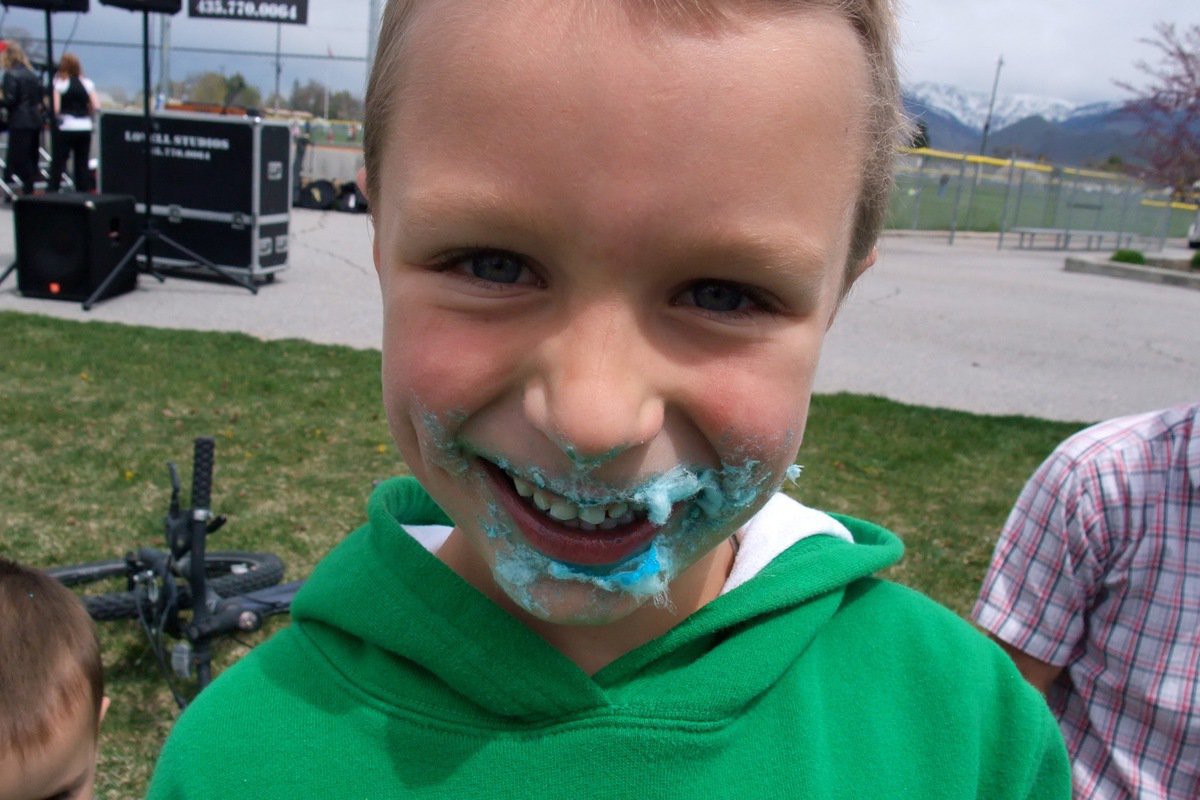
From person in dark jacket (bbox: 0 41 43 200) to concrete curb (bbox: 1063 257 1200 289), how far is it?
727 inches

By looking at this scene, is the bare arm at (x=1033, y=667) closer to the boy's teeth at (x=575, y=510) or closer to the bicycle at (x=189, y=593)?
the boy's teeth at (x=575, y=510)

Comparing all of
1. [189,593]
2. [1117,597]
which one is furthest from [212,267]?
[1117,597]

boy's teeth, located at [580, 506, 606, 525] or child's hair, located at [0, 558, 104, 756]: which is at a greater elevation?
boy's teeth, located at [580, 506, 606, 525]

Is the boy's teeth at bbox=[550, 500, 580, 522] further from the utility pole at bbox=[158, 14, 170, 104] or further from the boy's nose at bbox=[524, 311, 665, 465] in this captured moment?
the utility pole at bbox=[158, 14, 170, 104]

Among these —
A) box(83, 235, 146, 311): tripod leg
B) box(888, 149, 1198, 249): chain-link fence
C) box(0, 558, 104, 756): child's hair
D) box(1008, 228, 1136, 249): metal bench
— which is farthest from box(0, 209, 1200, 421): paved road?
box(1008, 228, 1136, 249): metal bench

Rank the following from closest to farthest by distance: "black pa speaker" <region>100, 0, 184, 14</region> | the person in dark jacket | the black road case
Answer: "black pa speaker" <region>100, 0, 184, 14</region> → the black road case → the person in dark jacket

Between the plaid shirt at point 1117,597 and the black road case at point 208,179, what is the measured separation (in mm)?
9351

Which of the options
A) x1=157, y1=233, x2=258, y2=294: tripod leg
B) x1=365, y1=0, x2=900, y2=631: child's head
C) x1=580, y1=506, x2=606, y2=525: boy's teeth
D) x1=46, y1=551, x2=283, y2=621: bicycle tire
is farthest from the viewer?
x1=157, y1=233, x2=258, y2=294: tripod leg

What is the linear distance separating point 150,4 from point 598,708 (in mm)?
8661

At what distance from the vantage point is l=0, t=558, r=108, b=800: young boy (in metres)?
2.20

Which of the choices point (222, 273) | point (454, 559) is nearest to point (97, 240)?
point (222, 273)

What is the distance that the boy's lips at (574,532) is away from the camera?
3.38 feet

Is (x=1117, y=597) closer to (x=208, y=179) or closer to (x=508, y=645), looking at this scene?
(x=508, y=645)

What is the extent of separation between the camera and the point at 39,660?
2311 mm
